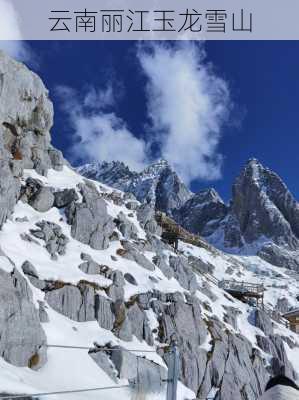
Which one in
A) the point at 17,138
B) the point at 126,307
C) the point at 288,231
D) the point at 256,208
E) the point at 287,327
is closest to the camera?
the point at 126,307

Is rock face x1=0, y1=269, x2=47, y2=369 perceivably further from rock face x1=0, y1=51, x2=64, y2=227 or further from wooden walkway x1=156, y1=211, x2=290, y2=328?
wooden walkway x1=156, y1=211, x2=290, y2=328

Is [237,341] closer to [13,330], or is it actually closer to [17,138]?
[13,330]

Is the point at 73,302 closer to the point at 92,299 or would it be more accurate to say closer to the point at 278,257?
the point at 92,299

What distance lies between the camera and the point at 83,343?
1309 inches

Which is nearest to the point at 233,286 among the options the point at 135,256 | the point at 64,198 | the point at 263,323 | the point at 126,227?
the point at 263,323

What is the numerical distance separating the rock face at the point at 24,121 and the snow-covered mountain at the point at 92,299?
17 cm

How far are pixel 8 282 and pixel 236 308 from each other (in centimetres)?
3541

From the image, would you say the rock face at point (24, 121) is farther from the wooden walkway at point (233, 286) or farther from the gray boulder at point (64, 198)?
the wooden walkway at point (233, 286)

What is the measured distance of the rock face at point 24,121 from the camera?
5538cm

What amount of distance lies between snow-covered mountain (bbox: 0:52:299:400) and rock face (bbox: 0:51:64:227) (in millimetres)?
173

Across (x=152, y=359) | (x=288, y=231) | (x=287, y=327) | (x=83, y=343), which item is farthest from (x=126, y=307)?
(x=288, y=231)

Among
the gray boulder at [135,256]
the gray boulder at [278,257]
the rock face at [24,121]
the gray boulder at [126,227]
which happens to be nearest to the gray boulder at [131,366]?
the gray boulder at [135,256]

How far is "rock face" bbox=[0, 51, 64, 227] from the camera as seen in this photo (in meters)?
55.4

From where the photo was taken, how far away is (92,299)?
1540 inches
